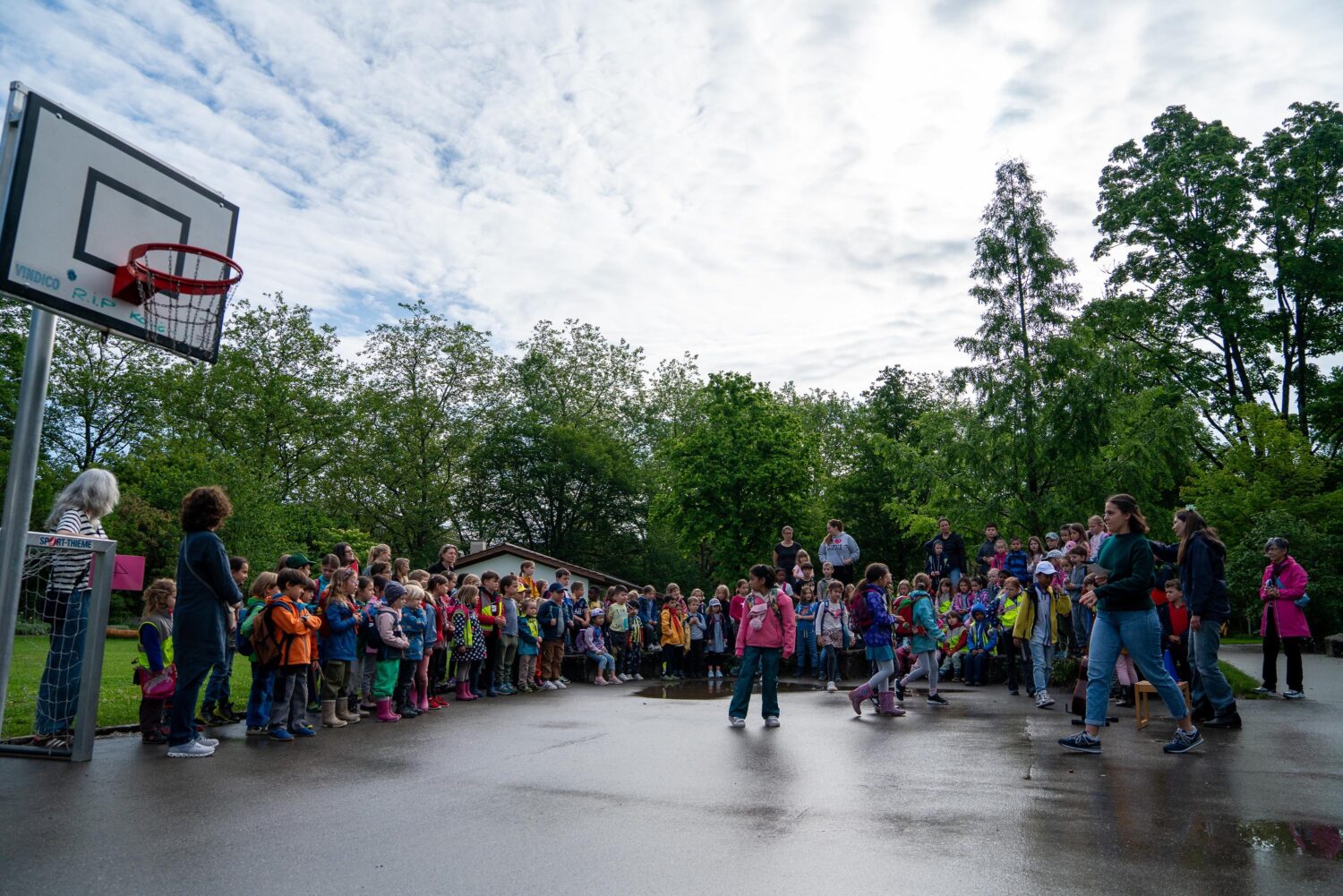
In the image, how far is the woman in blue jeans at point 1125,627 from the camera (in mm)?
7500

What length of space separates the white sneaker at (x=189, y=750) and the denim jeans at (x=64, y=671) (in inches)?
32.5

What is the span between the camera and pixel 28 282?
7125 mm

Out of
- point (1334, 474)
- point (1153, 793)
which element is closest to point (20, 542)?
point (1153, 793)

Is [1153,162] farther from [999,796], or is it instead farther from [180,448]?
[180,448]

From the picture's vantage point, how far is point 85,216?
7.69 metres

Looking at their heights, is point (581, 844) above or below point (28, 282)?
below

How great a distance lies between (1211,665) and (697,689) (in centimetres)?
872


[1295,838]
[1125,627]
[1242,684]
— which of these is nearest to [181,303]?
[1125,627]

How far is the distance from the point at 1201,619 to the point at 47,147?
10.8m

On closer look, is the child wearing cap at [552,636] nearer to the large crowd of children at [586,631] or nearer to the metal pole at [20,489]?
the large crowd of children at [586,631]

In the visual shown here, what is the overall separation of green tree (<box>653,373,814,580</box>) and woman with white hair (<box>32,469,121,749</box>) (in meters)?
35.0

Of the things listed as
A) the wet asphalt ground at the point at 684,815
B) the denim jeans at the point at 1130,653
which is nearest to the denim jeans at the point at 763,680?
the wet asphalt ground at the point at 684,815

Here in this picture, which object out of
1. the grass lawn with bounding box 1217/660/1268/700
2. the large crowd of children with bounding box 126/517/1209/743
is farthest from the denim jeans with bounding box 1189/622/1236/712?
the grass lawn with bounding box 1217/660/1268/700

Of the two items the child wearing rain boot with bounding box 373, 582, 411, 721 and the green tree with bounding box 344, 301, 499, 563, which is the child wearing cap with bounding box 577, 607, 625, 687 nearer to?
the child wearing rain boot with bounding box 373, 582, 411, 721
